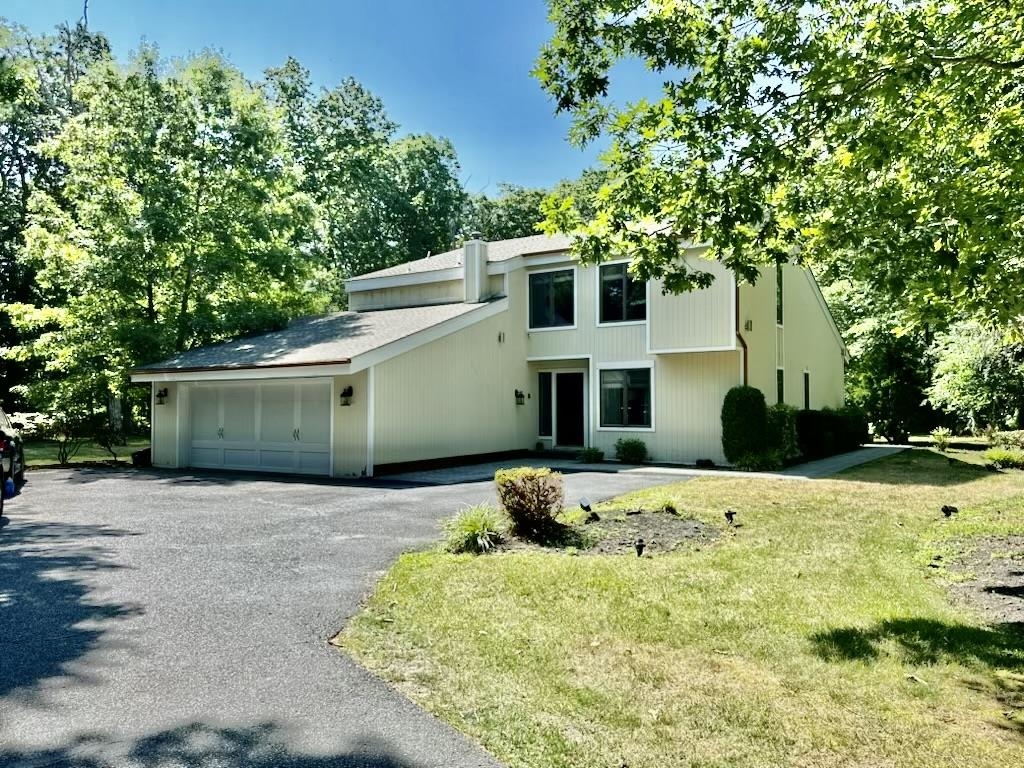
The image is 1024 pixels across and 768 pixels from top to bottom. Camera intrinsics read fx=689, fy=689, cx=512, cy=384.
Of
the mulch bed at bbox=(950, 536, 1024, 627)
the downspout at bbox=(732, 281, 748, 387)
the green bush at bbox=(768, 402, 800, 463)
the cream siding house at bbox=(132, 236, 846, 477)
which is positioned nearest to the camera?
the mulch bed at bbox=(950, 536, 1024, 627)

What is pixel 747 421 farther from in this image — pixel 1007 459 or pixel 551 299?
pixel 551 299

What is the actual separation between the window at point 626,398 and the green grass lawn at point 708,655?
33.3 feet

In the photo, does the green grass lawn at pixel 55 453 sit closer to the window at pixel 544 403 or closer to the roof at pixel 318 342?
the roof at pixel 318 342

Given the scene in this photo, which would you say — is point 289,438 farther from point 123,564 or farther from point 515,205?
point 515,205

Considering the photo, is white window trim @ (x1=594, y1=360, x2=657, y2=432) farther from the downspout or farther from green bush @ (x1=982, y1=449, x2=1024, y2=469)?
green bush @ (x1=982, y1=449, x2=1024, y2=469)

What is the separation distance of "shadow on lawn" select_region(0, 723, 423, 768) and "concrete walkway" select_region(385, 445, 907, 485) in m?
9.75


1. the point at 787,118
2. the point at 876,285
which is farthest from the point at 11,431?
the point at 876,285

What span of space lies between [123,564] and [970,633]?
7.14m

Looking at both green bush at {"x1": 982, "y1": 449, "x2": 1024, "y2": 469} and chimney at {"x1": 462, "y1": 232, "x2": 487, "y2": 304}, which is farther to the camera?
chimney at {"x1": 462, "y1": 232, "x2": 487, "y2": 304}

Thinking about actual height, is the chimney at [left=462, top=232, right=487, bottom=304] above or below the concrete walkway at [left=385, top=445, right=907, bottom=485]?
above

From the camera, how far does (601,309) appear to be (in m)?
18.4

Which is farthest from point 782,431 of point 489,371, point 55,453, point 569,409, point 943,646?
point 55,453

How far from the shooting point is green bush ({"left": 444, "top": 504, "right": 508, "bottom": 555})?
285 inches

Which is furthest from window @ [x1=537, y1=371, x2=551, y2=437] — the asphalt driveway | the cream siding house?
the asphalt driveway
